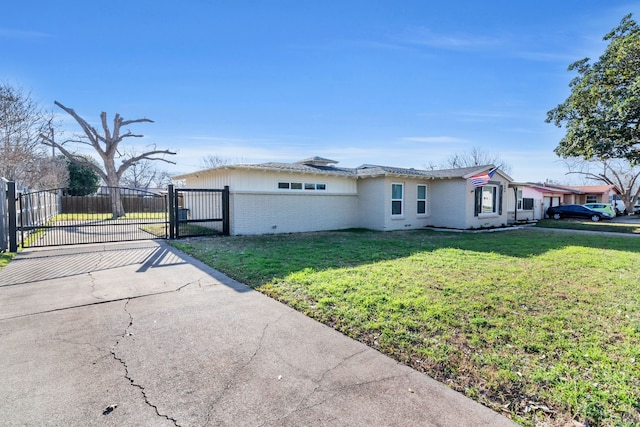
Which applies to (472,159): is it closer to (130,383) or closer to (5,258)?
(5,258)

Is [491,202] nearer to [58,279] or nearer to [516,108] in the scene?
[516,108]

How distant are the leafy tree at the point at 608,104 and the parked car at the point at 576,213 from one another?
11551mm

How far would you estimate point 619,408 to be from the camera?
243 cm

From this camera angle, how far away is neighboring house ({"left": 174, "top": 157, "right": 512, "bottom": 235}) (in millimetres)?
12914

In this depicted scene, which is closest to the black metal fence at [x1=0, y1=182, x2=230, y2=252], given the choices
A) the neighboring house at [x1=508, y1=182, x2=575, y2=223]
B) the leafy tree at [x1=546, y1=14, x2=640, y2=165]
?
the leafy tree at [x1=546, y1=14, x2=640, y2=165]

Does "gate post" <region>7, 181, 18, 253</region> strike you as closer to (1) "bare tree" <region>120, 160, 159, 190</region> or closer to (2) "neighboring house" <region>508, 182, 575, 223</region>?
(2) "neighboring house" <region>508, 182, 575, 223</region>

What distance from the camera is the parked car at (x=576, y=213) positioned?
25.3 m

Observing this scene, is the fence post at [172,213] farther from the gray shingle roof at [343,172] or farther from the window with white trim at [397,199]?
the window with white trim at [397,199]

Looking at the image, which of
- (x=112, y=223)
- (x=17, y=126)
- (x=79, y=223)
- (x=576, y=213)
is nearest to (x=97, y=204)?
(x=79, y=223)

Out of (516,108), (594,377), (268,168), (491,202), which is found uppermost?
(516,108)

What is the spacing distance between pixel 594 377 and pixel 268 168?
11.4 metres

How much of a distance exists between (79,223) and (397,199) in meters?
17.7

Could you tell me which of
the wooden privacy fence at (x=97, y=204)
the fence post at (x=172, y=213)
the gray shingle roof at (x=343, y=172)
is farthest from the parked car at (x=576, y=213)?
the wooden privacy fence at (x=97, y=204)

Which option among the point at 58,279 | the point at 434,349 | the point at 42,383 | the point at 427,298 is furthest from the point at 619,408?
the point at 58,279
